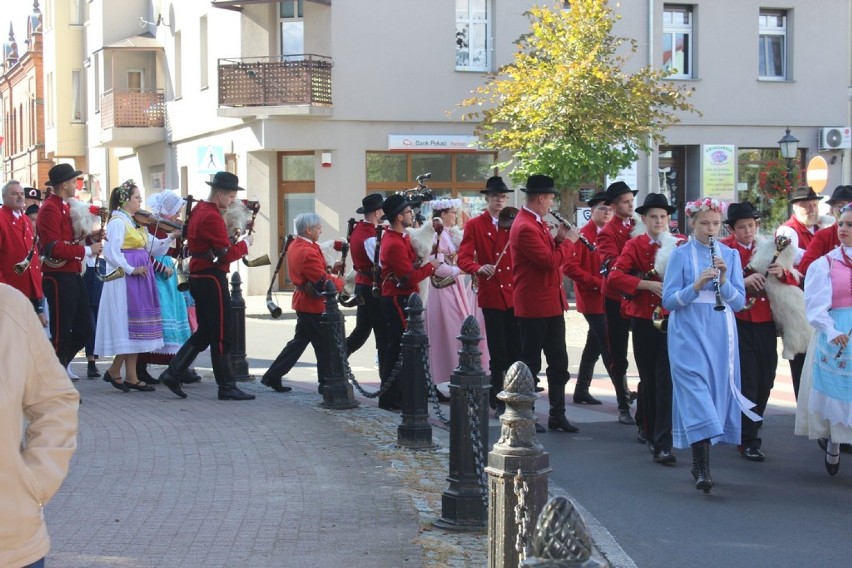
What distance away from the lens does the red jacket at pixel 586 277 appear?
11.4 meters

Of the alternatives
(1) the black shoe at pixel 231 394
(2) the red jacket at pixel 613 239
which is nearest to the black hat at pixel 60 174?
(1) the black shoe at pixel 231 394

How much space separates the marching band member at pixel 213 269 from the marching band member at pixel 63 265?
97cm

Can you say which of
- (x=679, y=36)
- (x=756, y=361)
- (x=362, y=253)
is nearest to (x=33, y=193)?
(x=362, y=253)

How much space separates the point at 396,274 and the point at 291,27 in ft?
68.5

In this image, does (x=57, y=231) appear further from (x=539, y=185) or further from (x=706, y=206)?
(x=706, y=206)

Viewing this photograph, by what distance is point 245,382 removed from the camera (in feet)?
43.8

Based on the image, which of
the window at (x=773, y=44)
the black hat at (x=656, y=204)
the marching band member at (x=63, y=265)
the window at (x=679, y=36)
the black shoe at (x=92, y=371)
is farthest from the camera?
the window at (x=773, y=44)

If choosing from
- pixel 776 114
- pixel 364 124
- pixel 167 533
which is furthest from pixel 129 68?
pixel 167 533

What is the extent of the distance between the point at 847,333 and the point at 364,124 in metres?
22.9

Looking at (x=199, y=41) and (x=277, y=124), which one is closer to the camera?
(x=277, y=124)

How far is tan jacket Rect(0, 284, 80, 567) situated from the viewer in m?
3.41

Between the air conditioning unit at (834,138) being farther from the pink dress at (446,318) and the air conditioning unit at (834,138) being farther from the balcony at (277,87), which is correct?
the pink dress at (446,318)

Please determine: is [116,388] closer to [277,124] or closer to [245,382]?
[245,382]

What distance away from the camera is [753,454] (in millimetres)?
9258
